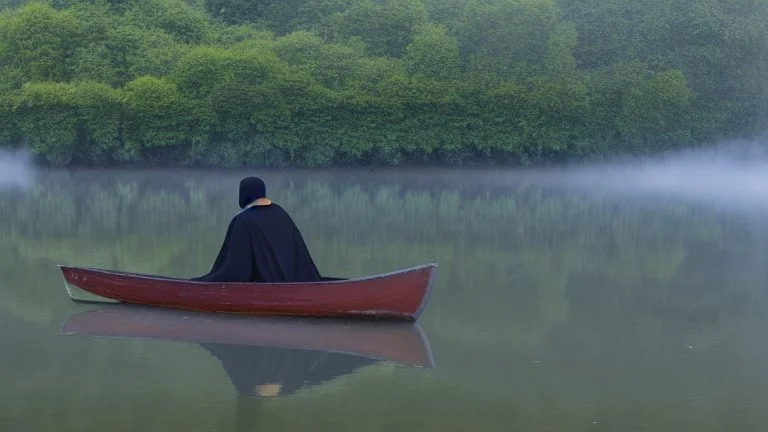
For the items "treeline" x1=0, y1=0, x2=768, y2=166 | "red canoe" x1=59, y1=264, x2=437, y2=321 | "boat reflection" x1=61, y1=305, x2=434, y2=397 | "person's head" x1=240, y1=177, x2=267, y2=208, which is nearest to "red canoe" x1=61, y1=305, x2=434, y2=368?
"boat reflection" x1=61, y1=305, x2=434, y2=397

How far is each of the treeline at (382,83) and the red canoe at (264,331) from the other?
30851 millimetres

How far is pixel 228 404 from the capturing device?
862cm

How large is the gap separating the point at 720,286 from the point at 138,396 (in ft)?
29.1

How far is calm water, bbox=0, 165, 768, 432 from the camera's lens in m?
8.49

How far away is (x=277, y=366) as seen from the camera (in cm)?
991

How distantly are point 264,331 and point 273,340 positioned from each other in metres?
0.44

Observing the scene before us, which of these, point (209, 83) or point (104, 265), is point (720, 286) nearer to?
point (104, 265)

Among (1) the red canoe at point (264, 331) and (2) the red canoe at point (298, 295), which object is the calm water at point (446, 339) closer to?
(1) the red canoe at point (264, 331)

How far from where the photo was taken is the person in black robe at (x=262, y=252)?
12.0m

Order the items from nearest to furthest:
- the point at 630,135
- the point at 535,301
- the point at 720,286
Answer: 1. the point at 535,301
2. the point at 720,286
3. the point at 630,135

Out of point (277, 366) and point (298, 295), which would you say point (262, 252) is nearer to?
point (298, 295)

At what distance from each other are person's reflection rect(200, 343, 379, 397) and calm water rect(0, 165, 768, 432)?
0.03m

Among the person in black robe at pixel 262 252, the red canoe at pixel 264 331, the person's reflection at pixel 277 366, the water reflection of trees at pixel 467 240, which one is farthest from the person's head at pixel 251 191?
the water reflection of trees at pixel 467 240

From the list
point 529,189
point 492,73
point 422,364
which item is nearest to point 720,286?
point 422,364
